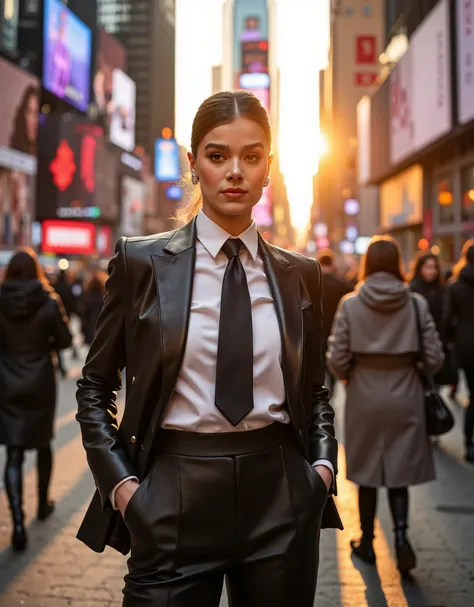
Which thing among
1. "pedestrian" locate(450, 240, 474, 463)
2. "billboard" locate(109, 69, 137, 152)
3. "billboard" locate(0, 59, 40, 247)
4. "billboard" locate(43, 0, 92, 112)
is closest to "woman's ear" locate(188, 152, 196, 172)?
"pedestrian" locate(450, 240, 474, 463)

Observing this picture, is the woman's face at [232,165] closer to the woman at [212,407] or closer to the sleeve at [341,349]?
the woman at [212,407]

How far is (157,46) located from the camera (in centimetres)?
15950

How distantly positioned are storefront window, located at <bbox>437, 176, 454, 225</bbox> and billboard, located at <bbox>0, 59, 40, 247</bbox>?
122 feet

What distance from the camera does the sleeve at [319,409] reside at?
2385 millimetres

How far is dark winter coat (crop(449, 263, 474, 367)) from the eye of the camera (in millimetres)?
7848

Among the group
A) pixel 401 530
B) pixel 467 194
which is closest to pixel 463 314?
pixel 401 530

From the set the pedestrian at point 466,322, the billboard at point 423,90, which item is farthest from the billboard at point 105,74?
the pedestrian at point 466,322

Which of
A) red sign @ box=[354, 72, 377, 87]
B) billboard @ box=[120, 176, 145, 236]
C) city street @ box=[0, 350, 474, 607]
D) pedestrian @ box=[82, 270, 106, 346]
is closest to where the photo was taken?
city street @ box=[0, 350, 474, 607]

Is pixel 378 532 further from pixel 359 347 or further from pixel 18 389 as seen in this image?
pixel 18 389

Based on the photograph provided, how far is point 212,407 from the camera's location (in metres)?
2.13

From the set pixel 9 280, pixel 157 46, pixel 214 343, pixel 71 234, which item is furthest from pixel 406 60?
pixel 157 46

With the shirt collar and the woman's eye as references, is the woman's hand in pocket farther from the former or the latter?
the woman's eye

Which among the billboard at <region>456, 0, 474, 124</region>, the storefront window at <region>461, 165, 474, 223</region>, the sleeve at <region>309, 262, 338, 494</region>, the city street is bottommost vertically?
the city street

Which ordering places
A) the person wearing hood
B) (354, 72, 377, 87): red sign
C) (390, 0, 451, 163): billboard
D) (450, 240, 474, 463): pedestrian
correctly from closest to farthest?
the person wearing hood, (450, 240, 474, 463): pedestrian, (390, 0, 451, 163): billboard, (354, 72, 377, 87): red sign
